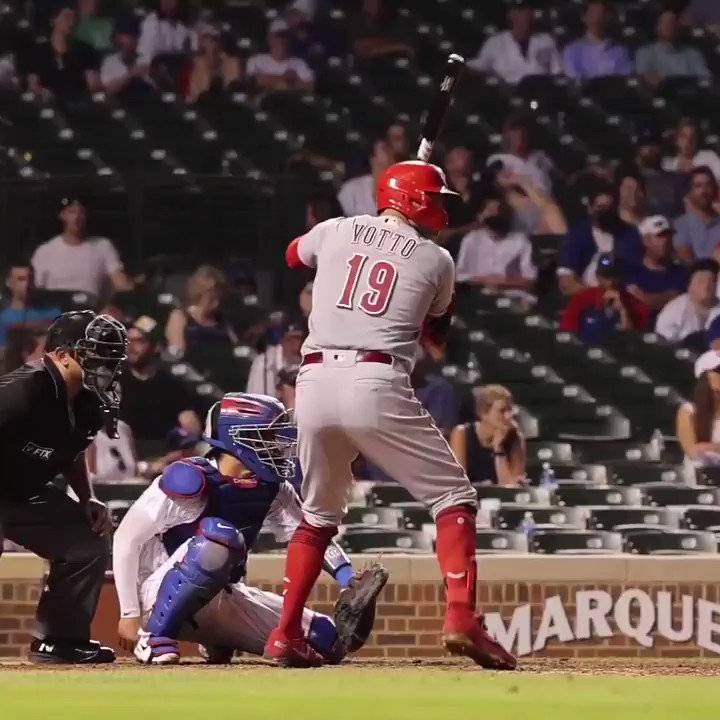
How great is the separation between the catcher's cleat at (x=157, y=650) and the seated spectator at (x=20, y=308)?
17.5ft

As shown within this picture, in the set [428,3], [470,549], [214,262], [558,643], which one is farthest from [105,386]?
[428,3]

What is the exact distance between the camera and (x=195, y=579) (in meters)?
6.68

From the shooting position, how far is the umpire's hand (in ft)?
22.5

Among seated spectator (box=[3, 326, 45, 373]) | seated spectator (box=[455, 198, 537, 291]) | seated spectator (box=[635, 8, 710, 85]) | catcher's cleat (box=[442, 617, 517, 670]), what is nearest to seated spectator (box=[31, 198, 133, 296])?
seated spectator (box=[3, 326, 45, 373])

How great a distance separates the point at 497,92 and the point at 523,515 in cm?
519

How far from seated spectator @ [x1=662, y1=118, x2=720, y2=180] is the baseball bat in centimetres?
655

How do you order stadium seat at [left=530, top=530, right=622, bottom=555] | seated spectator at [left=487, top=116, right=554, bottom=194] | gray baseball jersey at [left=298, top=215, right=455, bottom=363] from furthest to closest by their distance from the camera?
seated spectator at [left=487, top=116, right=554, bottom=194], stadium seat at [left=530, top=530, right=622, bottom=555], gray baseball jersey at [left=298, top=215, right=455, bottom=363]

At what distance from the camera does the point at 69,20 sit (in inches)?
568

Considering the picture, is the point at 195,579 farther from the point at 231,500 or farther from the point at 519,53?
the point at 519,53

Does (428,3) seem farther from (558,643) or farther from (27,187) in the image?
(558,643)

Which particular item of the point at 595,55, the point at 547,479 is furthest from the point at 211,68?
the point at 547,479

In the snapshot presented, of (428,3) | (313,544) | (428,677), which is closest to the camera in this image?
(428,677)

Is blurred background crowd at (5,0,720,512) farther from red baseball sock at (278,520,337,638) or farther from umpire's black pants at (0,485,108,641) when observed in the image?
red baseball sock at (278,520,337,638)

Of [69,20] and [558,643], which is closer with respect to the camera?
[558,643]
